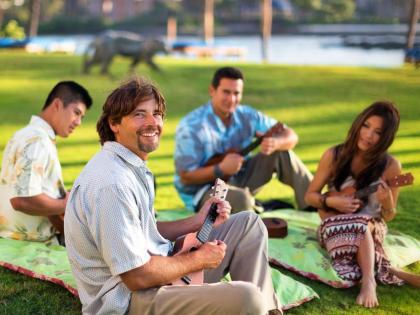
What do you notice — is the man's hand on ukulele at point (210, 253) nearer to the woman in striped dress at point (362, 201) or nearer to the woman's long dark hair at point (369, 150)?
the woman in striped dress at point (362, 201)

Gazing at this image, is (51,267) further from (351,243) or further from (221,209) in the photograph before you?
(351,243)

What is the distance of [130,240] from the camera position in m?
2.85

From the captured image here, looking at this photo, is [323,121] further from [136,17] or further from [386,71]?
[136,17]

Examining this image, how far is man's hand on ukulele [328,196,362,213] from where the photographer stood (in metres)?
4.72

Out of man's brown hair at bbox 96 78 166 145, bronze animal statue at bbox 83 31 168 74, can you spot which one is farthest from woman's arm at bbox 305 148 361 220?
bronze animal statue at bbox 83 31 168 74

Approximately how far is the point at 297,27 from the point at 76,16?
2684 cm

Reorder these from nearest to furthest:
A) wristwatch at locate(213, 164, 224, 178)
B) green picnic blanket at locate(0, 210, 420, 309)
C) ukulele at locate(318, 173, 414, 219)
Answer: green picnic blanket at locate(0, 210, 420, 309), ukulele at locate(318, 173, 414, 219), wristwatch at locate(213, 164, 224, 178)

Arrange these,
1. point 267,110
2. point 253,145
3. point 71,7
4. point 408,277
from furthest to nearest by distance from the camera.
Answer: point 71,7 → point 267,110 → point 253,145 → point 408,277

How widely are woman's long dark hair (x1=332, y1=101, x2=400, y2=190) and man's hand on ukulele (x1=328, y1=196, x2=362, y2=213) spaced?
230 mm

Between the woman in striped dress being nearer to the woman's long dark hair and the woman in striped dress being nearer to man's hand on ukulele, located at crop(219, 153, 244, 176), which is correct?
the woman's long dark hair

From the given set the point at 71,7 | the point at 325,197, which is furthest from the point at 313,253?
the point at 71,7

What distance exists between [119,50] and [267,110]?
8330mm

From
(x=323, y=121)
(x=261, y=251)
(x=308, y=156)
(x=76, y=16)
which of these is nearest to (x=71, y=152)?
(x=308, y=156)

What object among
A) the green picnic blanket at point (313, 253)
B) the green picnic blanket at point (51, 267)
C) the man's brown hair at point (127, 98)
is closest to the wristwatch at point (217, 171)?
the green picnic blanket at point (313, 253)
